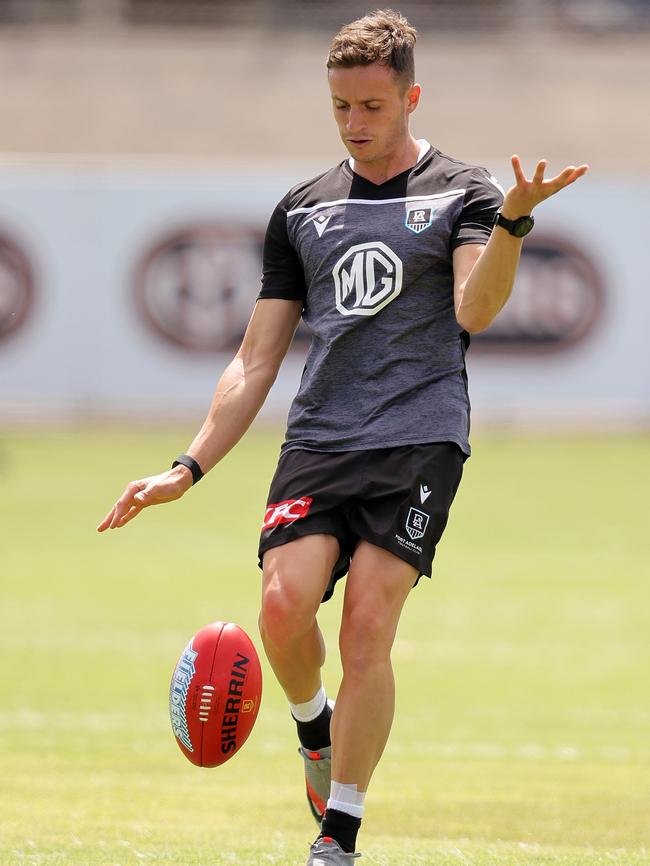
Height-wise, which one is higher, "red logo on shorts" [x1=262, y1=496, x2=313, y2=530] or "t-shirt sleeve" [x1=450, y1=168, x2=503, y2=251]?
"t-shirt sleeve" [x1=450, y1=168, x2=503, y2=251]

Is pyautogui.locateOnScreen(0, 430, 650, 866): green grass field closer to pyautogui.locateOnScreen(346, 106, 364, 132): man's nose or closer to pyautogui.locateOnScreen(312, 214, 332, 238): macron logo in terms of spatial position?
pyautogui.locateOnScreen(312, 214, 332, 238): macron logo

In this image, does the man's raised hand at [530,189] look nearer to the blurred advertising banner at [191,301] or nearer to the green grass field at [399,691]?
the green grass field at [399,691]

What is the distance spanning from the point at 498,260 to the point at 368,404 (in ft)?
2.30

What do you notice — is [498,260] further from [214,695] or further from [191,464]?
[214,695]

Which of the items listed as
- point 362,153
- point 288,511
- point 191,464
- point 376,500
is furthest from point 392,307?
point 191,464

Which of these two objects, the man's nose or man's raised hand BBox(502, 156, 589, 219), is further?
the man's nose

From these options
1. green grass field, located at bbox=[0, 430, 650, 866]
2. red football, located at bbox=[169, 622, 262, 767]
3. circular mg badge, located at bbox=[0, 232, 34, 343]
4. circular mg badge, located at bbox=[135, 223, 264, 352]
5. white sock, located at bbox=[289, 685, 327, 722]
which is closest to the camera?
red football, located at bbox=[169, 622, 262, 767]

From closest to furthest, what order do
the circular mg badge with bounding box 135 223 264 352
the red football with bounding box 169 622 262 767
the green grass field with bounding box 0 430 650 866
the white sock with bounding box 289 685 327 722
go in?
the red football with bounding box 169 622 262 767 → the white sock with bounding box 289 685 327 722 → the green grass field with bounding box 0 430 650 866 → the circular mg badge with bounding box 135 223 264 352

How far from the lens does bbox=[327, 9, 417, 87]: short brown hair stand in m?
4.91

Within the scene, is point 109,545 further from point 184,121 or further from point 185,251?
point 184,121

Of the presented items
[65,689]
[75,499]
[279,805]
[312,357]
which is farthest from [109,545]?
[312,357]

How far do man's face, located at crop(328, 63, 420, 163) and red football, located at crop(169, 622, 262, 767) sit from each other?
1.58 meters

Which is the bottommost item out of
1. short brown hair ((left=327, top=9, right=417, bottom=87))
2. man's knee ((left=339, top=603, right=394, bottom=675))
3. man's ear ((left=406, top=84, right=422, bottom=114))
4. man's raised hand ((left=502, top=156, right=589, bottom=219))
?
man's knee ((left=339, top=603, right=394, bottom=675))

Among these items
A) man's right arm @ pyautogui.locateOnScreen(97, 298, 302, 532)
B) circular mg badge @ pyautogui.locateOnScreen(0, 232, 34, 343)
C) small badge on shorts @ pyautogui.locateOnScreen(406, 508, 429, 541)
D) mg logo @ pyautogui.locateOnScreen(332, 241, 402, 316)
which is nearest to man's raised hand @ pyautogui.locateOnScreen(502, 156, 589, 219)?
mg logo @ pyautogui.locateOnScreen(332, 241, 402, 316)
